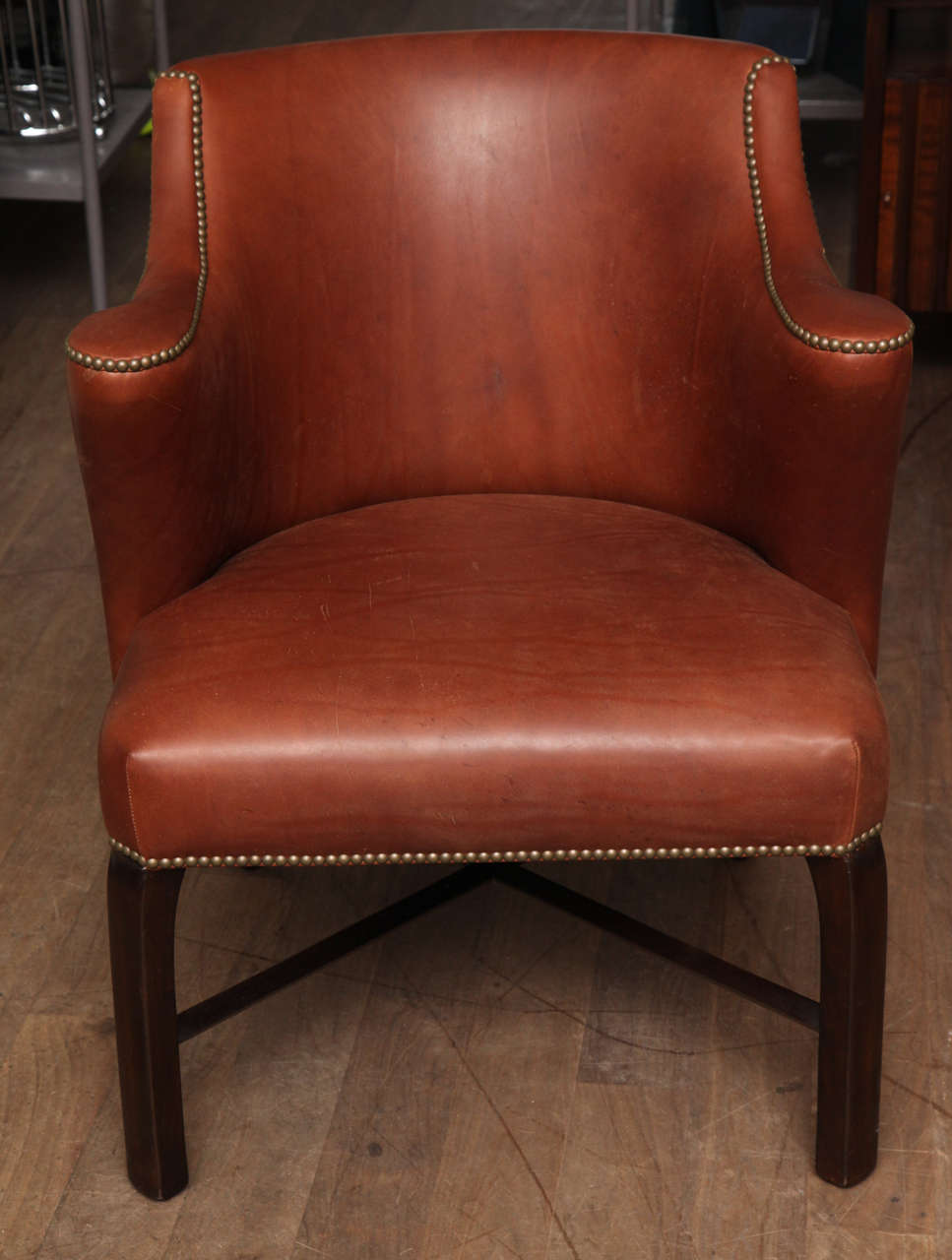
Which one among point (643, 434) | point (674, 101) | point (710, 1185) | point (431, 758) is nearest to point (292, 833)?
point (431, 758)

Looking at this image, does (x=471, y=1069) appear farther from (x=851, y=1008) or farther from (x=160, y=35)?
(x=160, y=35)

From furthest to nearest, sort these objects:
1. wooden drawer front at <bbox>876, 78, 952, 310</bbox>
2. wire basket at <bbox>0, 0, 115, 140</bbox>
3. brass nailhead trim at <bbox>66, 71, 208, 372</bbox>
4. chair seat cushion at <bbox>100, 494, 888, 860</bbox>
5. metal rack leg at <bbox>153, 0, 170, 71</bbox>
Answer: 1. metal rack leg at <bbox>153, 0, 170, 71</bbox>
2. wire basket at <bbox>0, 0, 115, 140</bbox>
3. wooden drawer front at <bbox>876, 78, 952, 310</bbox>
4. brass nailhead trim at <bbox>66, 71, 208, 372</bbox>
5. chair seat cushion at <bbox>100, 494, 888, 860</bbox>

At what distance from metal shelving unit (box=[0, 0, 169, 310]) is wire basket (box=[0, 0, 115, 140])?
45mm

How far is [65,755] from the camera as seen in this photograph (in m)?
2.04

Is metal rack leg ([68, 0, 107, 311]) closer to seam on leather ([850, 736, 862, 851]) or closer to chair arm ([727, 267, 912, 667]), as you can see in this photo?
chair arm ([727, 267, 912, 667])

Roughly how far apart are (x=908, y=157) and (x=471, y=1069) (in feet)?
5.79

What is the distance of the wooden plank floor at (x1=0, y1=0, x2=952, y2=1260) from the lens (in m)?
1.43

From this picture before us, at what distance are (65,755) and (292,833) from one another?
782 mm

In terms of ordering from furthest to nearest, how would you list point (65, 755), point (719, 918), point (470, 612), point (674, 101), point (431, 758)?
point (65, 755) < point (719, 918) < point (674, 101) < point (470, 612) < point (431, 758)

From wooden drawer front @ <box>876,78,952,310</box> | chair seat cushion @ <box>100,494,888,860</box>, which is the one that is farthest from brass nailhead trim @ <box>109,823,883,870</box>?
wooden drawer front @ <box>876,78,952,310</box>

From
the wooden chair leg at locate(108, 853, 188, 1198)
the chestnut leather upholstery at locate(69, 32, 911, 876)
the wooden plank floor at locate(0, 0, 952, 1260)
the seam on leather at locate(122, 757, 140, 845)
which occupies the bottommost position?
the wooden plank floor at locate(0, 0, 952, 1260)

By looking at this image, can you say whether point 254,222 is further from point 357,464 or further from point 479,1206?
point 479,1206

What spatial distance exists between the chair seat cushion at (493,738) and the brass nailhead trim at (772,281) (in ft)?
0.72

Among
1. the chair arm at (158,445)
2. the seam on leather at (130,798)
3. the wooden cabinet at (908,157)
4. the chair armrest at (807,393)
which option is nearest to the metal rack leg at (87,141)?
the wooden cabinet at (908,157)
